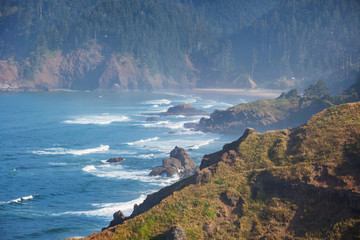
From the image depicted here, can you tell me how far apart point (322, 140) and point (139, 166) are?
34.3m

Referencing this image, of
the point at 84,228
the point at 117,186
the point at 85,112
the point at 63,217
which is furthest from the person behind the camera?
the point at 85,112

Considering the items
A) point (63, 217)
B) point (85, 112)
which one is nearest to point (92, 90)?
point (85, 112)

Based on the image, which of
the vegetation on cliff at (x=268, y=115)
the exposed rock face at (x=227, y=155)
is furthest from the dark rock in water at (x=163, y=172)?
the vegetation on cliff at (x=268, y=115)

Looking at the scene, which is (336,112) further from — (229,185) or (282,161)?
(229,185)

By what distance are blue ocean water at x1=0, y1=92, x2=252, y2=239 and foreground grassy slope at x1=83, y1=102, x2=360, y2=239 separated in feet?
47.7

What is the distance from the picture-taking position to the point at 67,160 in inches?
2333

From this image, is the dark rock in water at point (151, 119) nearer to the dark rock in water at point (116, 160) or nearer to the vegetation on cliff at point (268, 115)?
the vegetation on cliff at point (268, 115)

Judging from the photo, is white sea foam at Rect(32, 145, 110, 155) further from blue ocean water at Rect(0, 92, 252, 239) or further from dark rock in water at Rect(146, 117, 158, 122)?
dark rock in water at Rect(146, 117, 158, 122)

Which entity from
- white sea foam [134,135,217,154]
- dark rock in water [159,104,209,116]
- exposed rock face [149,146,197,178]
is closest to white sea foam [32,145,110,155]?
white sea foam [134,135,217,154]

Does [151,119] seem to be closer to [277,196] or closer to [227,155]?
[227,155]

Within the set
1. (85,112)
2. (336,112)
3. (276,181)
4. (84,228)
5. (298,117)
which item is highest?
(85,112)

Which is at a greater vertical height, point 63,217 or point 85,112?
point 85,112

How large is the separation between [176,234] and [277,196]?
22.1 feet

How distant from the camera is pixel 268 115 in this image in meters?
83.7
